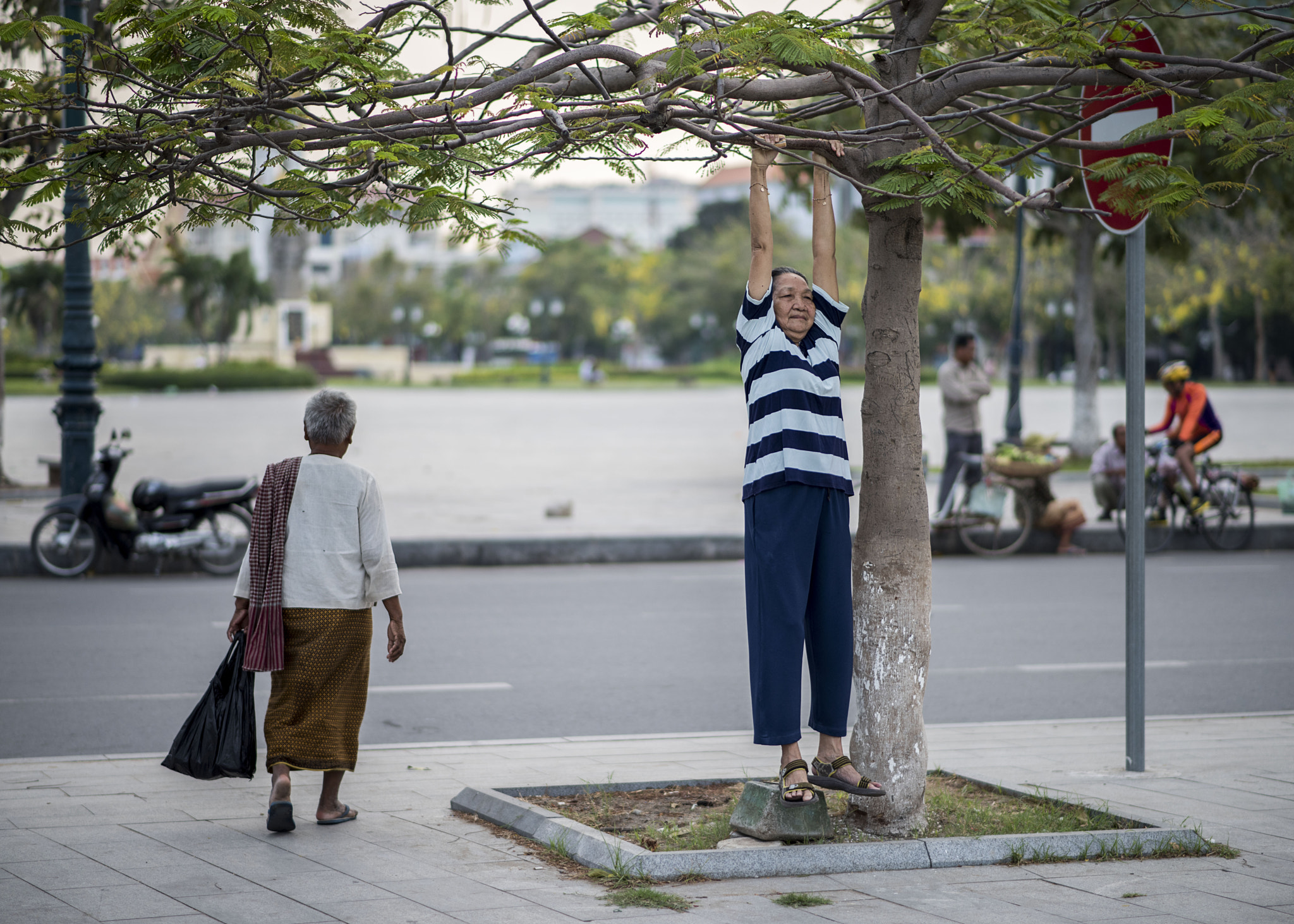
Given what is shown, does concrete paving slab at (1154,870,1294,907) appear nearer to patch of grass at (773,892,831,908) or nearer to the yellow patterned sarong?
patch of grass at (773,892,831,908)

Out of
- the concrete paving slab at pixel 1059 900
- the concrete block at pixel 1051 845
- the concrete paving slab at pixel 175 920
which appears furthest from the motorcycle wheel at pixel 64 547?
the concrete paving slab at pixel 1059 900

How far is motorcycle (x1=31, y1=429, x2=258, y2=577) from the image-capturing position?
1273cm

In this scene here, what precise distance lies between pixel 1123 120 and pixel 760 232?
1.97m

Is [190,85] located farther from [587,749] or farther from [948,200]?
[587,749]

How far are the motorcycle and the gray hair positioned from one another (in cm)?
767

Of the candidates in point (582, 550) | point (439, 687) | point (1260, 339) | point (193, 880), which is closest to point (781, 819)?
point (193, 880)

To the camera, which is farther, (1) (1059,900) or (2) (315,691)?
(2) (315,691)

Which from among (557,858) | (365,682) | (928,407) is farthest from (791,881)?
(928,407)

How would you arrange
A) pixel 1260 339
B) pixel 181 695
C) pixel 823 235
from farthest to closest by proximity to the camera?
pixel 1260 339, pixel 181 695, pixel 823 235

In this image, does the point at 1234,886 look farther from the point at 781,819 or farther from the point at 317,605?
the point at 317,605

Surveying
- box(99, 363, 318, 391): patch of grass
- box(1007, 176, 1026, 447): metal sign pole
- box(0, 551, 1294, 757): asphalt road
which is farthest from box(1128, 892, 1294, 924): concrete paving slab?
box(99, 363, 318, 391): patch of grass

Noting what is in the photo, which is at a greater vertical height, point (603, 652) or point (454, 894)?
point (603, 652)

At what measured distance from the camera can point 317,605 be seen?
524cm

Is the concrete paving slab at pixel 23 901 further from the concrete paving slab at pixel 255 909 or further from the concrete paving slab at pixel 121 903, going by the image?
the concrete paving slab at pixel 255 909
